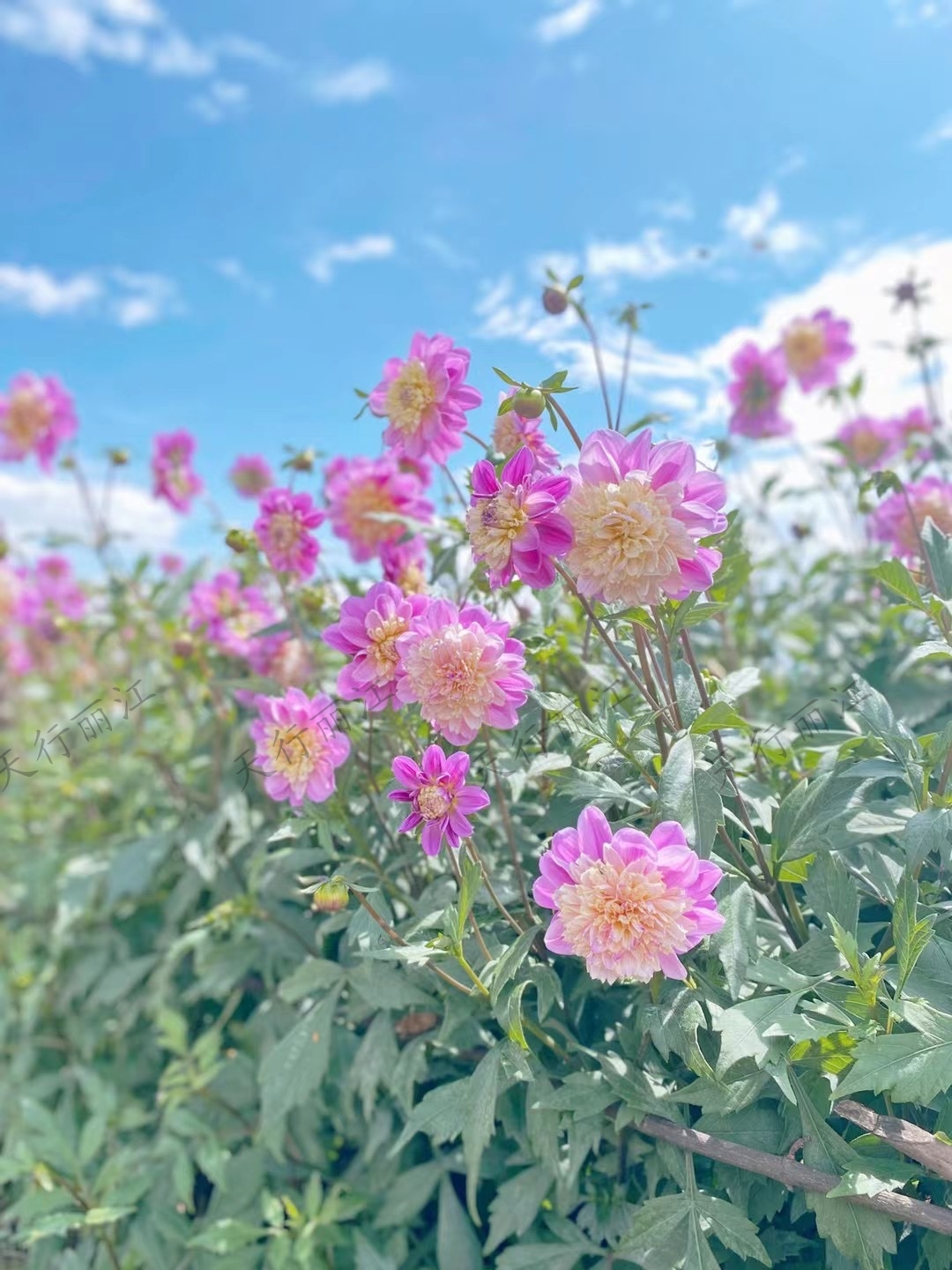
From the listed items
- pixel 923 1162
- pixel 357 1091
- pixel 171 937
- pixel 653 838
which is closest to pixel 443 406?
pixel 653 838

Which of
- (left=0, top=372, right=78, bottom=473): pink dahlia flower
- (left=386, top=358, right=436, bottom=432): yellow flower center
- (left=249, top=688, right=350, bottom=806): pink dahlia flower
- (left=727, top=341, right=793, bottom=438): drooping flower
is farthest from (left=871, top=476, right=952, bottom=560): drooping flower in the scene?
(left=0, top=372, right=78, bottom=473): pink dahlia flower

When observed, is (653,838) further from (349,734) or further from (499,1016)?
(349,734)

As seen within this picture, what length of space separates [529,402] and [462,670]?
263 mm

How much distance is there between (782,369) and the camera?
2078mm

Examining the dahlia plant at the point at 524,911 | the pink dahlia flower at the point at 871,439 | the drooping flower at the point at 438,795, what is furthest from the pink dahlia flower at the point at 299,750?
the pink dahlia flower at the point at 871,439

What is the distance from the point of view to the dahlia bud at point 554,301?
1169mm

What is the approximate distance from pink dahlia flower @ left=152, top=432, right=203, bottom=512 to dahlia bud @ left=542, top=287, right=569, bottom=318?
3.81ft

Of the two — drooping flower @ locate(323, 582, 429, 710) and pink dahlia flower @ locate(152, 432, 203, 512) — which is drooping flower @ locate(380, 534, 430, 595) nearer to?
drooping flower @ locate(323, 582, 429, 710)

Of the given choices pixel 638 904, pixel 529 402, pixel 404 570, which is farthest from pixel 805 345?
pixel 638 904

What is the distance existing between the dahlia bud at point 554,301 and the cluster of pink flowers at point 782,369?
39.5 inches

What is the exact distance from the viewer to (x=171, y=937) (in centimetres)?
185

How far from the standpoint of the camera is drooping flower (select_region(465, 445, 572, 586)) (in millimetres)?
813

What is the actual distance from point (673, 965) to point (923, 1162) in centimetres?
30

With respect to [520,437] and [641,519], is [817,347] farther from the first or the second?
[641,519]
